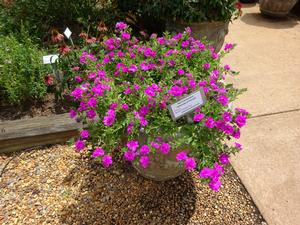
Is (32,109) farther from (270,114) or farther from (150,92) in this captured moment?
(270,114)

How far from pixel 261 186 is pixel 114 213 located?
1.12m

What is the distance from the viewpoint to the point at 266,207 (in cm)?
192

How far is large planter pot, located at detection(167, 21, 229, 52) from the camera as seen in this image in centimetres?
287

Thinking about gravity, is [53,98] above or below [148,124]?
below

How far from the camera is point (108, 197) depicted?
77.0 inches

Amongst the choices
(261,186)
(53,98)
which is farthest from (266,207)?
(53,98)

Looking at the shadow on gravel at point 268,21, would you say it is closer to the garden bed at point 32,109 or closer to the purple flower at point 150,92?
the garden bed at point 32,109

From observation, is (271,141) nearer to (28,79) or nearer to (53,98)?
(53,98)

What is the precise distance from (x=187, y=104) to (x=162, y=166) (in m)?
Answer: 0.51

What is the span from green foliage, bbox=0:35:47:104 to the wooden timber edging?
0.28 meters

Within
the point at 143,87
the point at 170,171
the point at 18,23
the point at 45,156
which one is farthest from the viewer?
the point at 18,23

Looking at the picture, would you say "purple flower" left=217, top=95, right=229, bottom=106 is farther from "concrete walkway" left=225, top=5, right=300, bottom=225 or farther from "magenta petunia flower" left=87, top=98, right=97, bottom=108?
"concrete walkway" left=225, top=5, right=300, bottom=225

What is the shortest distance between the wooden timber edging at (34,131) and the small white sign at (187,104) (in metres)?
1.15

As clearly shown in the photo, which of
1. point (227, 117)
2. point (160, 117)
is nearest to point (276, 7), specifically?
point (227, 117)
